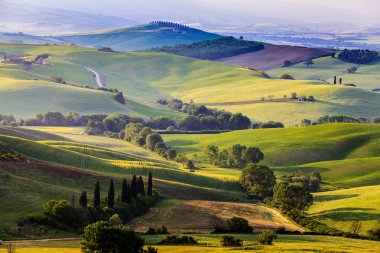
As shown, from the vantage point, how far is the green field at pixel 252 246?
55906 mm

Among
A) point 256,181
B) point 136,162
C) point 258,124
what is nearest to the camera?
point 256,181

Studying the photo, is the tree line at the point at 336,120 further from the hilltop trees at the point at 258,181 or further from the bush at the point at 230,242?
the bush at the point at 230,242

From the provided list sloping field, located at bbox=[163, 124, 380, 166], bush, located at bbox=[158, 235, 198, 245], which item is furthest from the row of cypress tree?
sloping field, located at bbox=[163, 124, 380, 166]

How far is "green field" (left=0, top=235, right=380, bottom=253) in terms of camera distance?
183 ft

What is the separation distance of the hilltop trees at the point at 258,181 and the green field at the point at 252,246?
3230cm

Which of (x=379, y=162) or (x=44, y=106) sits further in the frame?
(x=44, y=106)

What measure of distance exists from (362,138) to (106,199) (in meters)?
80.5

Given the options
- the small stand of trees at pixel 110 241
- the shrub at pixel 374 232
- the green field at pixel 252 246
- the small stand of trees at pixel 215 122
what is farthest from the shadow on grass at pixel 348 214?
the small stand of trees at pixel 215 122

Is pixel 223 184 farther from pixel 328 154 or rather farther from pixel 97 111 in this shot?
pixel 97 111

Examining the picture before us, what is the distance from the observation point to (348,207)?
8906cm

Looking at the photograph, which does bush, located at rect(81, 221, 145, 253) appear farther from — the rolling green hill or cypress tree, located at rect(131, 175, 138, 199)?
the rolling green hill

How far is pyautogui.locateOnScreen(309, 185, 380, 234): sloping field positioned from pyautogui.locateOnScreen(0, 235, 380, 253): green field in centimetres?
1160

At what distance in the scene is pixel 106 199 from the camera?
80.6 metres

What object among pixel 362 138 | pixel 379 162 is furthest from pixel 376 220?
pixel 362 138
